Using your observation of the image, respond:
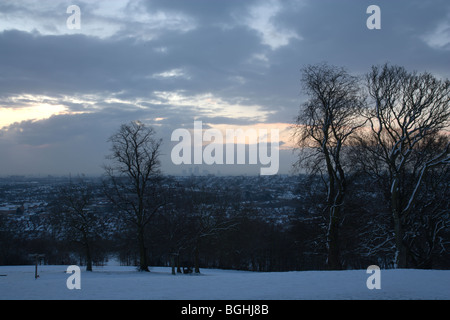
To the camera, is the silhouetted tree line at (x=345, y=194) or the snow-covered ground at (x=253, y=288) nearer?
the snow-covered ground at (x=253, y=288)

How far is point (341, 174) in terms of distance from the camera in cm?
1450

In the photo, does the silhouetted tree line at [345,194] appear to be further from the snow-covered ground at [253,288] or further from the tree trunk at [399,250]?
the snow-covered ground at [253,288]

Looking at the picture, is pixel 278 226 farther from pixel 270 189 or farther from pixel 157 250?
pixel 270 189

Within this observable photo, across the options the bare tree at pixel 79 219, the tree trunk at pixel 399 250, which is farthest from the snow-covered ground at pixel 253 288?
the bare tree at pixel 79 219

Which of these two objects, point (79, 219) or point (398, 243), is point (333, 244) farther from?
point (79, 219)

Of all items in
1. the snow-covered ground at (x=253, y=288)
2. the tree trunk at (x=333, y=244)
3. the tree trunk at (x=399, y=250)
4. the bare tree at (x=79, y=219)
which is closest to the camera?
the snow-covered ground at (x=253, y=288)

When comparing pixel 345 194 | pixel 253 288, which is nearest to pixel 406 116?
pixel 345 194

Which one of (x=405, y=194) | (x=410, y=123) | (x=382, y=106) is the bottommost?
(x=405, y=194)

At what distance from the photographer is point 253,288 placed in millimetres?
8461

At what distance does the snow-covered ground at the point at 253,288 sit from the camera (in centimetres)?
774
